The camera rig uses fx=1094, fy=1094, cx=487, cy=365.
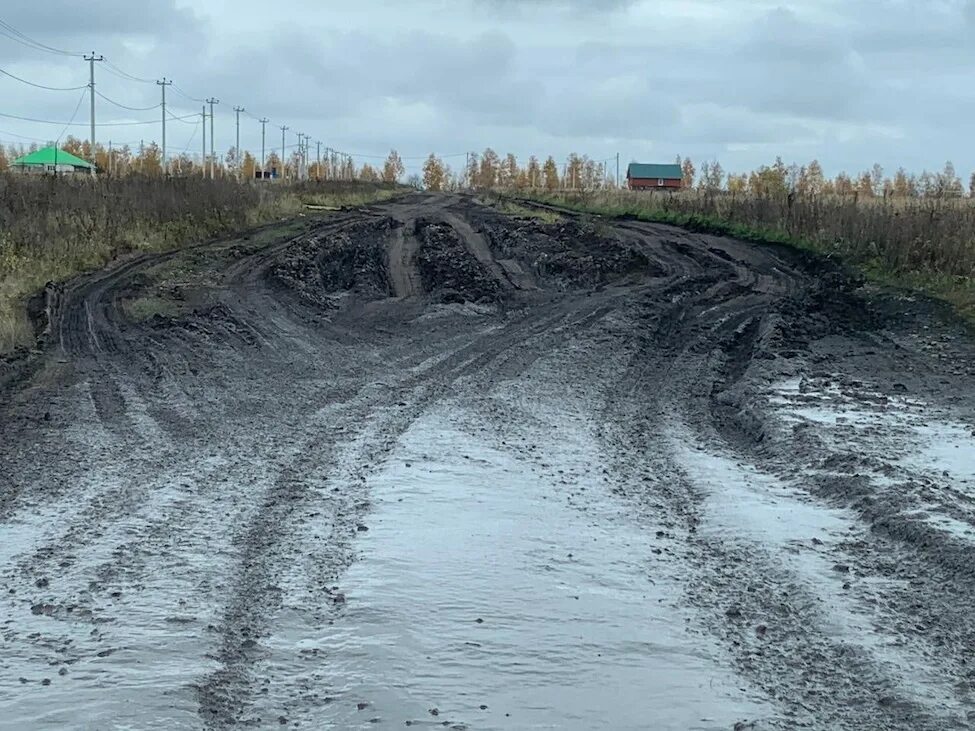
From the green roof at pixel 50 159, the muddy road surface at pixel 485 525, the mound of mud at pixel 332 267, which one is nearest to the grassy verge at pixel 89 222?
the muddy road surface at pixel 485 525

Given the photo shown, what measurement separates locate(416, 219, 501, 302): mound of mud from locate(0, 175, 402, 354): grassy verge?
17.1ft

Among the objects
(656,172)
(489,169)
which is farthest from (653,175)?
(489,169)

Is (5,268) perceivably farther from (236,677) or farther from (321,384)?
(236,677)

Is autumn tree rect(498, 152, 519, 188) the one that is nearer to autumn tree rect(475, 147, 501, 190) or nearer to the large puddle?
autumn tree rect(475, 147, 501, 190)

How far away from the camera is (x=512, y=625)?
5816 mm

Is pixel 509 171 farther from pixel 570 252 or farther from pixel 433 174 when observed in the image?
pixel 570 252

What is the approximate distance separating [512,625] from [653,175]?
4266 inches

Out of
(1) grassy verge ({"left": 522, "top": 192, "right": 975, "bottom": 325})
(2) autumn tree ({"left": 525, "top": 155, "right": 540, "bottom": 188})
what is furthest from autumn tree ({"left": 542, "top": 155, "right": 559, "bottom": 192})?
(1) grassy verge ({"left": 522, "top": 192, "right": 975, "bottom": 325})

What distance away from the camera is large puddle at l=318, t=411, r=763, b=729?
4871 mm

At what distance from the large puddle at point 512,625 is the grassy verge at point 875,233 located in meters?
10.5

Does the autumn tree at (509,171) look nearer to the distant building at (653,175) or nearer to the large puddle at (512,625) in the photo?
the distant building at (653,175)

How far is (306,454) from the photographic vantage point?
923 cm

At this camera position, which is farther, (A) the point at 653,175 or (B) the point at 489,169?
(B) the point at 489,169

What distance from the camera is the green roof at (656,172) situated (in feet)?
361
